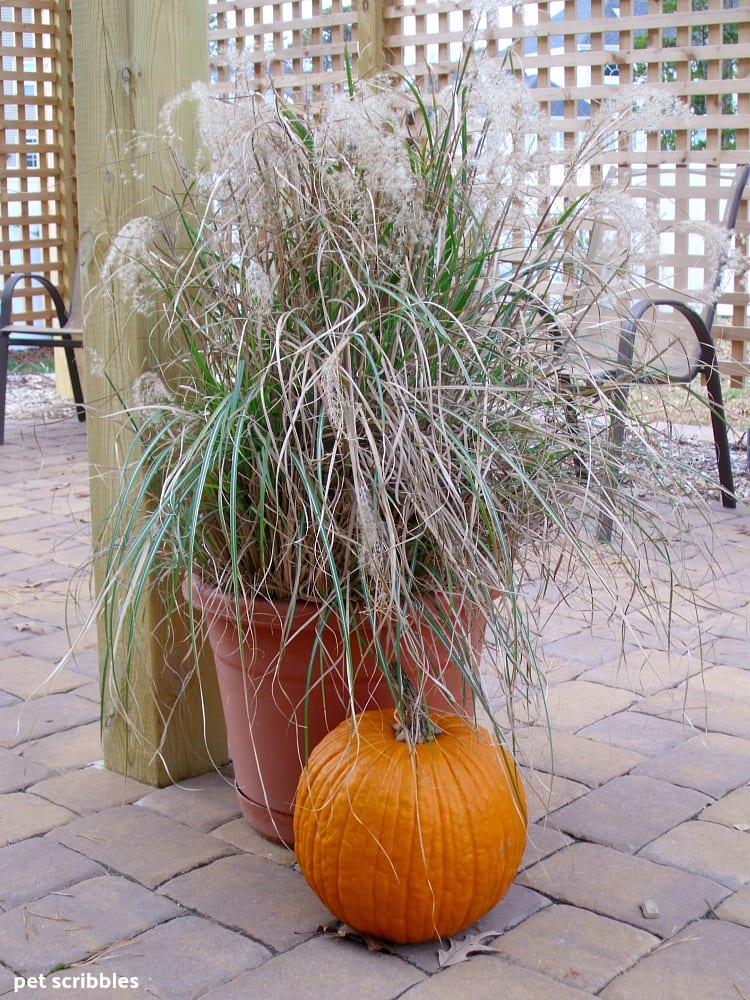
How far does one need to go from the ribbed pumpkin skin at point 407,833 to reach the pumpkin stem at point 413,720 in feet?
0.04

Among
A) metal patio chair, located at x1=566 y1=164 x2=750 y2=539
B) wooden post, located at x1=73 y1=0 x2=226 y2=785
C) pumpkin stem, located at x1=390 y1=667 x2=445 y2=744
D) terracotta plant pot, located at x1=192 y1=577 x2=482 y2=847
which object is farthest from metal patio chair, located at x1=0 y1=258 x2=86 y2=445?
pumpkin stem, located at x1=390 y1=667 x2=445 y2=744

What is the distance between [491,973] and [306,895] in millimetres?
295

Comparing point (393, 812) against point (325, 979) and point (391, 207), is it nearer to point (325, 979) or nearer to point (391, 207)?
point (325, 979)

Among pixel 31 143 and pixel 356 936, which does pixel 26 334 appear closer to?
pixel 31 143

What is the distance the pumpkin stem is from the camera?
4.63 ft

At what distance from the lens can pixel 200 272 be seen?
5.08 feet

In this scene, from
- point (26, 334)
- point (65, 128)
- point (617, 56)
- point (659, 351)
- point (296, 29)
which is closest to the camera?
point (659, 351)

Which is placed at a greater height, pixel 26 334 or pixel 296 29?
pixel 296 29

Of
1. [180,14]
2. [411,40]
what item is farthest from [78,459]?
[180,14]

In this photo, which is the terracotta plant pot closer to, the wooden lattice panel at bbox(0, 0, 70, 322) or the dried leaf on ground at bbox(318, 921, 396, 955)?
the dried leaf on ground at bbox(318, 921, 396, 955)

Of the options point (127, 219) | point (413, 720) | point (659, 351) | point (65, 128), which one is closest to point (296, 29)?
point (65, 128)

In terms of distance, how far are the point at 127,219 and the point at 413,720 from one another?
0.89 m

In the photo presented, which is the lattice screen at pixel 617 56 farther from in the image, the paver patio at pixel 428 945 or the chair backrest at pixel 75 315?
the paver patio at pixel 428 945

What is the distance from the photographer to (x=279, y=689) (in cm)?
158
